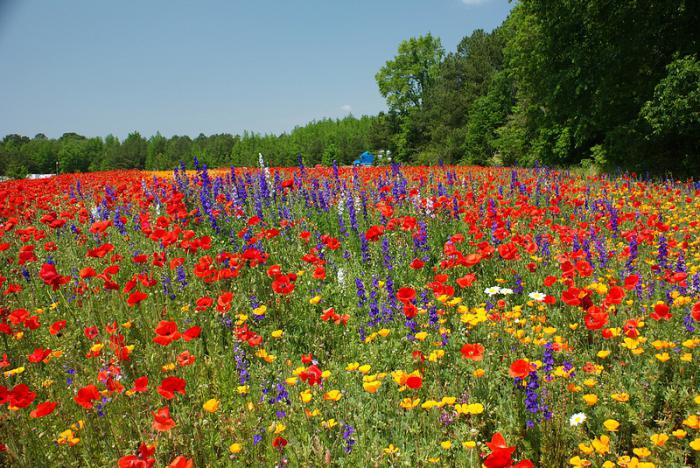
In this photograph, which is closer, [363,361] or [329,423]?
[329,423]

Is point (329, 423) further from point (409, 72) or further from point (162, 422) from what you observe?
point (409, 72)

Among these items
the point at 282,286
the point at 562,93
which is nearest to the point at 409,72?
the point at 562,93

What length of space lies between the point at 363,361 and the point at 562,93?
55.2 feet

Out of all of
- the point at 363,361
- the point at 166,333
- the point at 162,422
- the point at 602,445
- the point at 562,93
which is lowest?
the point at 363,361

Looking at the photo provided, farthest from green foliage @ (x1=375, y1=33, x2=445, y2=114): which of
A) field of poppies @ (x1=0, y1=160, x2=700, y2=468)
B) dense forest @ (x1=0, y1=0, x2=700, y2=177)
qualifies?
field of poppies @ (x1=0, y1=160, x2=700, y2=468)

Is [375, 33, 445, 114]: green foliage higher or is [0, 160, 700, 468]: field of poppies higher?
[375, 33, 445, 114]: green foliage

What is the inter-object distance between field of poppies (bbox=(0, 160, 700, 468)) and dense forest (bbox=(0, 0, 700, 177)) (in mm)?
9895

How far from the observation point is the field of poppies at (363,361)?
2.25 m

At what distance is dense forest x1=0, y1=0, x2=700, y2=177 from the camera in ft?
43.3

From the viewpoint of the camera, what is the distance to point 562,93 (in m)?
16.5

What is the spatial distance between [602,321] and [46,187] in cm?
1371

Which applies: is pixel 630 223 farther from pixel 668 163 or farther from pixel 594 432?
pixel 668 163

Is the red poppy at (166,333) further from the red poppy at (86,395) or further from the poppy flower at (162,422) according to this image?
the poppy flower at (162,422)

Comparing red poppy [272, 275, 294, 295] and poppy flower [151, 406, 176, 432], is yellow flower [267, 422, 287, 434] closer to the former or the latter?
poppy flower [151, 406, 176, 432]
